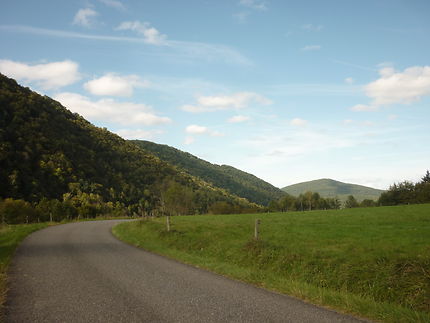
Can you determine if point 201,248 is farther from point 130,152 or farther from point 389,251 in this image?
point 130,152

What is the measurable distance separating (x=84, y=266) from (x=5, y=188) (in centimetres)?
7286

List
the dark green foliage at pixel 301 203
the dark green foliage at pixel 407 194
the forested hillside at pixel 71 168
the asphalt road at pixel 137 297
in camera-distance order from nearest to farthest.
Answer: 1. the asphalt road at pixel 137 297
2. the forested hillside at pixel 71 168
3. the dark green foliage at pixel 407 194
4. the dark green foliage at pixel 301 203

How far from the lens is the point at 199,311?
7.50 metres

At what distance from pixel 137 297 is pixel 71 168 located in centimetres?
9299

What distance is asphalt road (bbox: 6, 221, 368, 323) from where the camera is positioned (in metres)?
7.15

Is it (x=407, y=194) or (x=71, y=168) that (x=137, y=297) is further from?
(x=407, y=194)

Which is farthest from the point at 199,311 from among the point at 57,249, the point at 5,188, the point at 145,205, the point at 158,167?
the point at 158,167

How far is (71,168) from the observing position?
303 feet

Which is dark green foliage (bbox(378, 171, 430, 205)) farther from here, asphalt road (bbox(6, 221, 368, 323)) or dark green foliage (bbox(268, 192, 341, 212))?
asphalt road (bbox(6, 221, 368, 323))

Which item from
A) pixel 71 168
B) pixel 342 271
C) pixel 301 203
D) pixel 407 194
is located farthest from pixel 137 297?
pixel 301 203

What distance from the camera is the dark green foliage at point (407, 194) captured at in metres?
85.2

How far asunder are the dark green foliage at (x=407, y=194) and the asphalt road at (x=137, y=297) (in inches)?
3609

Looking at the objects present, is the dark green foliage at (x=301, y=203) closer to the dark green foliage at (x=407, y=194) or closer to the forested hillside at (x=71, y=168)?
the forested hillside at (x=71, y=168)

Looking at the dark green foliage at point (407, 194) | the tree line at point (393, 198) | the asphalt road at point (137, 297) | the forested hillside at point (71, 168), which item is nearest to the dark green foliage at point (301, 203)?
the tree line at point (393, 198)
